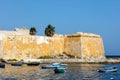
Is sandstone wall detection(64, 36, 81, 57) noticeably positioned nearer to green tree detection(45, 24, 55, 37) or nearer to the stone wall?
the stone wall

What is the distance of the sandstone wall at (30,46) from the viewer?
2094 inches

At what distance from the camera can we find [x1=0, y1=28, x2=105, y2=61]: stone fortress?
175 feet

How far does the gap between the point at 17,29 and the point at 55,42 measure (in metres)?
6.28

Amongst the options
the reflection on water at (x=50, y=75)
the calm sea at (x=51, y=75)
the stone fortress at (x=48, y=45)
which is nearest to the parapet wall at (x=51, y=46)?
the stone fortress at (x=48, y=45)

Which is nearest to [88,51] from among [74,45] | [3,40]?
[74,45]

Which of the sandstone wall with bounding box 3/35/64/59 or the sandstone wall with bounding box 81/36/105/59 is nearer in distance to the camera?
the sandstone wall with bounding box 3/35/64/59

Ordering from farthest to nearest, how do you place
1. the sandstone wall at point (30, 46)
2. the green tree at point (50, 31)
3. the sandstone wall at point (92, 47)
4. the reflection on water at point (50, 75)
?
the green tree at point (50, 31) < the sandstone wall at point (92, 47) < the sandstone wall at point (30, 46) < the reflection on water at point (50, 75)

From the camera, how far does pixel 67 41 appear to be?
196 feet

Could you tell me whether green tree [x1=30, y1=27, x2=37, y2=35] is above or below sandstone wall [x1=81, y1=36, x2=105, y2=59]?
above

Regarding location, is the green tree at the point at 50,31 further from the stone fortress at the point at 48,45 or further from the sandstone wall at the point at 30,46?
the sandstone wall at the point at 30,46

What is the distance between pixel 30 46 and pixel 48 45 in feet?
11.4

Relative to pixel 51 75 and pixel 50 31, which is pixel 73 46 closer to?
pixel 50 31

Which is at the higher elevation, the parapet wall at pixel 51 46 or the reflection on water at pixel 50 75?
the parapet wall at pixel 51 46

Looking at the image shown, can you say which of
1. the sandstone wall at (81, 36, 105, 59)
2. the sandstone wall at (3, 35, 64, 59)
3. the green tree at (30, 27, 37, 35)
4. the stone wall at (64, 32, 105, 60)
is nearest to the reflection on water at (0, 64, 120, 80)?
the sandstone wall at (3, 35, 64, 59)
